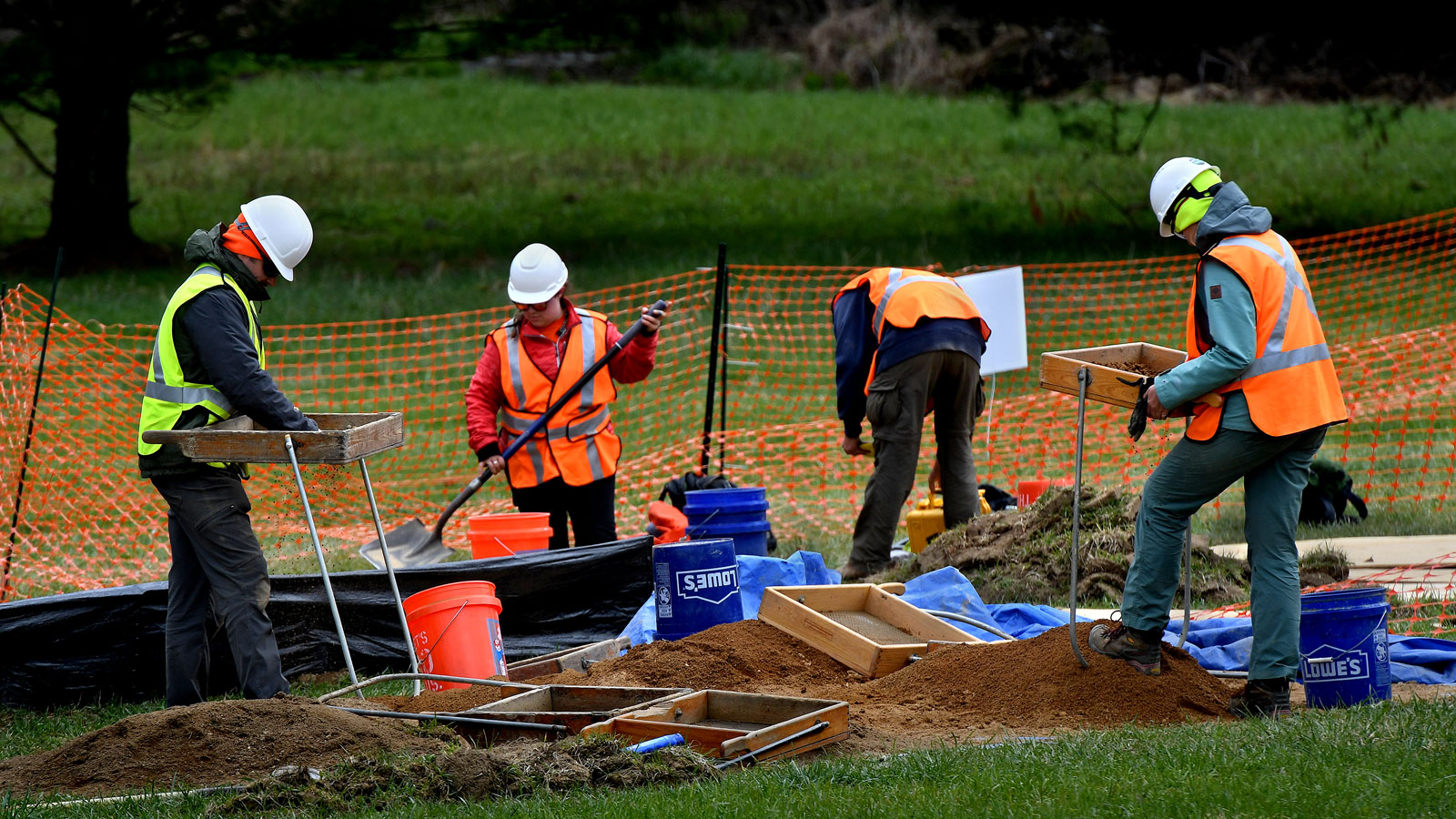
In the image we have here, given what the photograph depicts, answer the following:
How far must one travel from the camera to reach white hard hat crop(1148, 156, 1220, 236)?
5219 millimetres

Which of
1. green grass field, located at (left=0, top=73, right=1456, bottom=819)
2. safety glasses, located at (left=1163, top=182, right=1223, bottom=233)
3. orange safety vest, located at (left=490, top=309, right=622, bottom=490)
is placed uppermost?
green grass field, located at (left=0, top=73, right=1456, bottom=819)

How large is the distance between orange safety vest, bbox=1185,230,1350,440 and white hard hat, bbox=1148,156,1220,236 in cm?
29

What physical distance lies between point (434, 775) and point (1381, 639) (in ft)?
11.0

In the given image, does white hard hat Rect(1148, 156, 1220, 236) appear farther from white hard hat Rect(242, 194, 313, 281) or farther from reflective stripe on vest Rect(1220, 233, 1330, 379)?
white hard hat Rect(242, 194, 313, 281)

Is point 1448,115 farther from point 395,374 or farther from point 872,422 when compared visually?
point 872,422

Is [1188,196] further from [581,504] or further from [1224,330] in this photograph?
[581,504]

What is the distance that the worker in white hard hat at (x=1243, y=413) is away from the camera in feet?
16.4

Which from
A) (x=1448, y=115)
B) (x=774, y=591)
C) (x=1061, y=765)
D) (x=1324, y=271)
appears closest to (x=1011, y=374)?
(x=1324, y=271)

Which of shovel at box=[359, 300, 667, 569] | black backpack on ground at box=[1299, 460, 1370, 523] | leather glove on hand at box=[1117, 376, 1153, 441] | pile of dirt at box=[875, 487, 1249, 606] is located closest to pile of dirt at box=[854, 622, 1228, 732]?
leather glove on hand at box=[1117, 376, 1153, 441]

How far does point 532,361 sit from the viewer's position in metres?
7.56

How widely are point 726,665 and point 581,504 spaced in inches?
81.4

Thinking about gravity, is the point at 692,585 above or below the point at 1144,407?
below

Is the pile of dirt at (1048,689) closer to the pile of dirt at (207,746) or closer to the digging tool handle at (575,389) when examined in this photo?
the pile of dirt at (207,746)

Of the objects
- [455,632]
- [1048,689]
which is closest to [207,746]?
[455,632]
